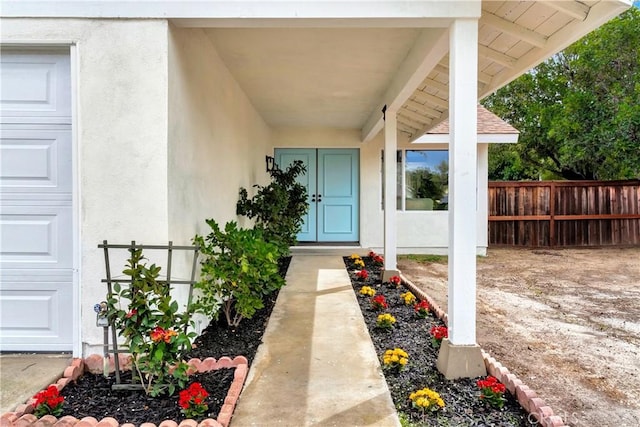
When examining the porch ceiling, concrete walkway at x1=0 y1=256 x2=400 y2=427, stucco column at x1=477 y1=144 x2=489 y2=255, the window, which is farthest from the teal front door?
concrete walkway at x1=0 y1=256 x2=400 y2=427

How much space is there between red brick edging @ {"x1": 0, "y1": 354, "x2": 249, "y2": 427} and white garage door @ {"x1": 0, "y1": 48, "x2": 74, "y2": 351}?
1.18 feet

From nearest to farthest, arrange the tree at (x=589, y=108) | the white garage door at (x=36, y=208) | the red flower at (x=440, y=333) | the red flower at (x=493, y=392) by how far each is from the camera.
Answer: the red flower at (x=493, y=392) < the white garage door at (x=36, y=208) < the red flower at (x=440, y=333) < the tree at (x=589, y=108)

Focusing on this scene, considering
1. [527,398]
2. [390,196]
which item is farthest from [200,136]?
[527,398]

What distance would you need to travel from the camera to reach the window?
900 centimetres

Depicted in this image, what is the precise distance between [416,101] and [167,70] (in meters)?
4.48

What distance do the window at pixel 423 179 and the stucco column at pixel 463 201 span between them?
6.19 meters

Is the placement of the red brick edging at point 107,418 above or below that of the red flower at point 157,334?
below

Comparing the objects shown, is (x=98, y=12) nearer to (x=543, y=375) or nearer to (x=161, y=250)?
(x=161, y=250)

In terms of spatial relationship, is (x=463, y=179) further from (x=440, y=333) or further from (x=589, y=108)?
(x=589, y=108)

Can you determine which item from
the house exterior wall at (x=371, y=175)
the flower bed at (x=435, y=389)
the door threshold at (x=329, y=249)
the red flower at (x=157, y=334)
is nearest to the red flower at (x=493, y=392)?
the flower bed at (x=435, y=389)

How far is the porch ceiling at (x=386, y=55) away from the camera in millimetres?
3068

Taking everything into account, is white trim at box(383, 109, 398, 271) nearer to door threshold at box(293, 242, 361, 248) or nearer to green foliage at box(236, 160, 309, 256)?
green foliage at box(236, 160, 309, 256)

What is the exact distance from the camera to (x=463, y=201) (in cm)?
280

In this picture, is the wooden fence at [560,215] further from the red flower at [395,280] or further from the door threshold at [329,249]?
the red flower at [395,280]
